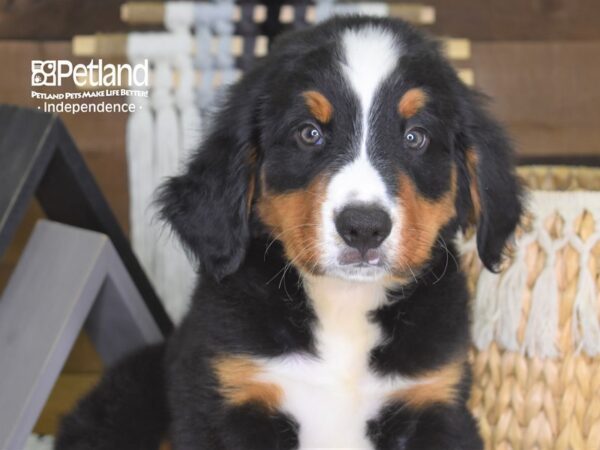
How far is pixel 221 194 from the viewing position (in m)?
2.10

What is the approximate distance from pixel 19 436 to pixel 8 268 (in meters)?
1.42

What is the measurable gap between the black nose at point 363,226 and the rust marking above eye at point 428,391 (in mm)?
401

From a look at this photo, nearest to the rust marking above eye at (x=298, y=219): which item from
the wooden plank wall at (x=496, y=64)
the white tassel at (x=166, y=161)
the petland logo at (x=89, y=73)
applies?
the white tassel at (x=166, y=161)

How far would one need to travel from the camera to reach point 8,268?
3520mm

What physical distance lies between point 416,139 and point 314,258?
14.1 inches

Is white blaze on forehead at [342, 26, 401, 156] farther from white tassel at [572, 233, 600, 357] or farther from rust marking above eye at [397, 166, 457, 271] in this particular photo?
white tassel at [572, 233, 600, 357]

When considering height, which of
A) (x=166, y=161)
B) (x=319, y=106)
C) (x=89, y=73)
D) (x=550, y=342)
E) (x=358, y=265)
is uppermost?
(x=319, y=106)

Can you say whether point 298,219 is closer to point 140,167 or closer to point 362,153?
point 362,153

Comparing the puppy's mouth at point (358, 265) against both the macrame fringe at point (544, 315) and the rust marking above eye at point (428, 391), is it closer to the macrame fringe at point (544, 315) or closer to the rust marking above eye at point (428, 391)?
the rust marking above eye at point (428, 391)

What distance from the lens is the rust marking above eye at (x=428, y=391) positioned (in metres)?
2.12

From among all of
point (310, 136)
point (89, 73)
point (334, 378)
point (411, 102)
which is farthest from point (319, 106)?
point (89, 73)

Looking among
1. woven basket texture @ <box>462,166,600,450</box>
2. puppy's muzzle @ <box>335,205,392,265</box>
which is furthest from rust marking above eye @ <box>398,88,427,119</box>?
woven basket texture @ <box>462,166,600,450</box>

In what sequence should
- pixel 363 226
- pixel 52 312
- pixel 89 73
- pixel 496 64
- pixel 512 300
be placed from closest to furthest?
pixel 363 226
pixel 52 312
pixel 512 300
pixel 89 73
pixel 496 64

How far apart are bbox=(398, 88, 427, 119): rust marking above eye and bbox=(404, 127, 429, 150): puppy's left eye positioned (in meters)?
0.04
